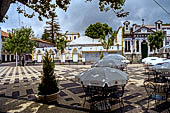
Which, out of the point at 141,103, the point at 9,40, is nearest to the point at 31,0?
the point at 141,103

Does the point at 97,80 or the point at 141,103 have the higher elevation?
the point at 97,80

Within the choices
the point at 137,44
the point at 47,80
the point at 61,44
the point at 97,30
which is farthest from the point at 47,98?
the point at 97,30

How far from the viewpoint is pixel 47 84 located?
5.18 m

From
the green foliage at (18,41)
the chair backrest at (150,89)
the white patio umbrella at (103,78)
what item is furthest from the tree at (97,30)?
the white patio umbrella at (103,78)

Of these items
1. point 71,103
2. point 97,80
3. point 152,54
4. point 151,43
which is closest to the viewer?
point 97,80

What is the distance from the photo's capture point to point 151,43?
80.9 feet

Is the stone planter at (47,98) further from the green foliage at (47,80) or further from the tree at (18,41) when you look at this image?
the tree at (18,41)

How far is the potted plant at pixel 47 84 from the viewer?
5105mm

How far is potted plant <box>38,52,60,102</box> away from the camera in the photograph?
16.7 ft

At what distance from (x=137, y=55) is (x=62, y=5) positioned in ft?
85.9

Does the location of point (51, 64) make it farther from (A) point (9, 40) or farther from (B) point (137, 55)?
(B) point (137, 55)

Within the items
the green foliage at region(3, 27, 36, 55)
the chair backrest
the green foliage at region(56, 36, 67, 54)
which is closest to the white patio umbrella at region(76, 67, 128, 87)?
the chair backrest

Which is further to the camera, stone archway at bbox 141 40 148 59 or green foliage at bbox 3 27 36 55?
stone archway at bbox 141 40 148 59

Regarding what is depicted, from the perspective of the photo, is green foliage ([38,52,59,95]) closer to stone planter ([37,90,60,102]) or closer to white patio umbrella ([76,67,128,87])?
stone planter ([37,90,60,102])
